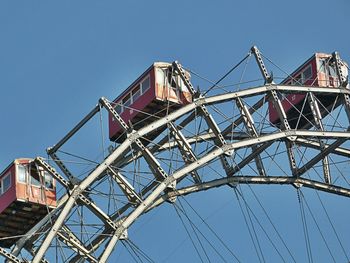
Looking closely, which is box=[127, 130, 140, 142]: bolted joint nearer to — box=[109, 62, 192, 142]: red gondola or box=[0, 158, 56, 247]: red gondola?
box=[109, 62, 192, 142]: red gondola

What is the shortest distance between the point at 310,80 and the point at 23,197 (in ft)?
53.0

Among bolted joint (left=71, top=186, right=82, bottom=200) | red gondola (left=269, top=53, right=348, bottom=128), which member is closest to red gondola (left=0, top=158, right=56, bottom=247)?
bolted joint (left=71, top=186, right=82, bottom=200)

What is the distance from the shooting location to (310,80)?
88438 mm

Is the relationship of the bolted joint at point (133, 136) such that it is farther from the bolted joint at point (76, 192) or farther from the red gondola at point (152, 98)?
the bolted joint at point (76, 192)

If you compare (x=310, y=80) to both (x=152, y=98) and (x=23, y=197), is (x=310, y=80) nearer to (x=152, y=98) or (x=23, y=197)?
(x=152, y=98)

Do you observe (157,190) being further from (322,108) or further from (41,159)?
(322,108)

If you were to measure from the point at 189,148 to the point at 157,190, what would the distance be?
2.81 meters

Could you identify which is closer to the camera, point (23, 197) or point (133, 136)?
point (133, 136)

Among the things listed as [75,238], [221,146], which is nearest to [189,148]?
[221,146]

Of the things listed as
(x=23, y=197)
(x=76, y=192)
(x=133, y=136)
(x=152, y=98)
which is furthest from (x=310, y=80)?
(x=23, y=197)

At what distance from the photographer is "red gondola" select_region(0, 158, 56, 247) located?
8275 cm

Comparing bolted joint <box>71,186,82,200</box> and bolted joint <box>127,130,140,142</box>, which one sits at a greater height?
bolted joint <box>127,130,140,142</box>

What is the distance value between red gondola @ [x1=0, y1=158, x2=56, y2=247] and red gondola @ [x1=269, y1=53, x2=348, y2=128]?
12773 millimetres

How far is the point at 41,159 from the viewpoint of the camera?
269 ft
